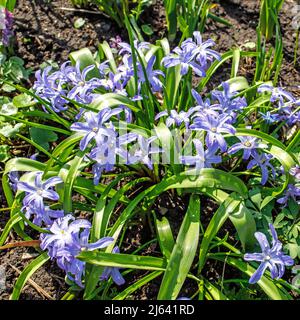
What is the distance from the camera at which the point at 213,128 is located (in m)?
2.14

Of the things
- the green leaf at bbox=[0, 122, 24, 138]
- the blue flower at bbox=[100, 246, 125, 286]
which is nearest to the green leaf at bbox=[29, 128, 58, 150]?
the green leaf at bbox=[0, 122, 24, 138]

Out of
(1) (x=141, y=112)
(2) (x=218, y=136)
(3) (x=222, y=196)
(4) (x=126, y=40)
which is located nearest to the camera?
(2) (x=218, y=136)

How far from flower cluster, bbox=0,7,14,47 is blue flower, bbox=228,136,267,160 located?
164 centimetres

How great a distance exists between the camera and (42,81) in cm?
250

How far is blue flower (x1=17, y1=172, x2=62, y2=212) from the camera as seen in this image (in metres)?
2.12

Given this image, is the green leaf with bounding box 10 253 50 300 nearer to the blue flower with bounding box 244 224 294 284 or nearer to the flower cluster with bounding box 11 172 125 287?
the flower cluster with bounding box 11 172 125 287

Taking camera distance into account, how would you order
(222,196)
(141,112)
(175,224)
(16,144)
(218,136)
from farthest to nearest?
(16,144), (175,224), (141,112), (222,196), (218,136)

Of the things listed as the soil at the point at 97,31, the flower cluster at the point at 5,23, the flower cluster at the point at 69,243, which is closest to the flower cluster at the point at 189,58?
the soil at the point at 97,31

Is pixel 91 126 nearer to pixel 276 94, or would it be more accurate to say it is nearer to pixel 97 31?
pixel 276 94

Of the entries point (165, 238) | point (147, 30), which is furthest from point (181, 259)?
point (147, 30)

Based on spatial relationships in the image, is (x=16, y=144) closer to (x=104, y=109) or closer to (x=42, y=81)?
(x=42, y=81)

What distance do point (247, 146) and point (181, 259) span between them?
56 cm
